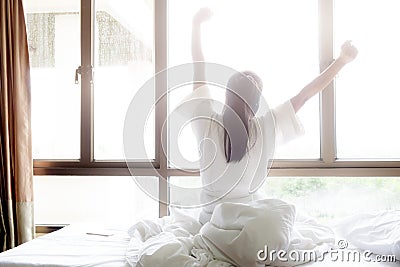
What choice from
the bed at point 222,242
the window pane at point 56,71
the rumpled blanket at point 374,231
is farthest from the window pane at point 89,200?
the rumpled blanket at point 374,231

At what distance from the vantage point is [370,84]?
233 centimetres

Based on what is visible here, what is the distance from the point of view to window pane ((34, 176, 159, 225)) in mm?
2549

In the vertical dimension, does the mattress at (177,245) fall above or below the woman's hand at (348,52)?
below

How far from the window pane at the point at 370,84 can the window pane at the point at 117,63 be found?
1.14 m

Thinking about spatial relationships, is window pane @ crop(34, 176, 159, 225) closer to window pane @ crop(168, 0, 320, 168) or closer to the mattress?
window pane @ crop(168, 0, 320, 168)

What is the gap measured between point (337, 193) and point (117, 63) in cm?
152

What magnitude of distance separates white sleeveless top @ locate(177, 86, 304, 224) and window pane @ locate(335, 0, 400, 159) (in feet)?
2.56

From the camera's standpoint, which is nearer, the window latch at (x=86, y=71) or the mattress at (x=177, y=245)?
the mattress at (x=177, y=245)

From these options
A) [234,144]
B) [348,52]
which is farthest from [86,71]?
[348,52]

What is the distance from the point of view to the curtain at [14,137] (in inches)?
89.7

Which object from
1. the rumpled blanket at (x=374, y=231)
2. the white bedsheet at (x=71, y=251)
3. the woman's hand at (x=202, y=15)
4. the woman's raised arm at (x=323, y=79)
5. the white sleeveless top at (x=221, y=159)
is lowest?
the white bedsheet at (x=71, y=251)

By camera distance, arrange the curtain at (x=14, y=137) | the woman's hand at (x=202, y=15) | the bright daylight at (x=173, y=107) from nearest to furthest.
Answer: the woman's hand at (x=202, y=15)
the bright daylight at (x=173, y=107)
the curtain at (x=14, y=137)

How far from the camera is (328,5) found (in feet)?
7.57
